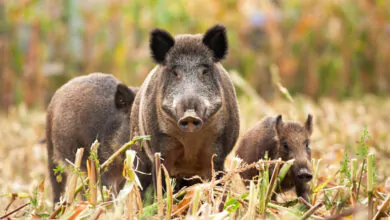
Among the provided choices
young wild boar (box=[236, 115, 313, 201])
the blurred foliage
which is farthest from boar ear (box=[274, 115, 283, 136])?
the blurred foliage

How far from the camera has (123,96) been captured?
6738 mm

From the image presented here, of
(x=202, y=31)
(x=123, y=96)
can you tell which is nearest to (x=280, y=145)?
(x=123, y=96)

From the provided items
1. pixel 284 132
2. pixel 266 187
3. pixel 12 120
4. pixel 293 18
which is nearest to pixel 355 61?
pixel 293 18

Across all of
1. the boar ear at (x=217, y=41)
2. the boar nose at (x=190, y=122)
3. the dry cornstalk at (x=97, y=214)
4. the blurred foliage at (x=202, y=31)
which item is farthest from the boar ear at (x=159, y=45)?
the blurred foliage at (x=202, y=31)

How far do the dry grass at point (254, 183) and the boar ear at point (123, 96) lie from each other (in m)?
Result: 0.85

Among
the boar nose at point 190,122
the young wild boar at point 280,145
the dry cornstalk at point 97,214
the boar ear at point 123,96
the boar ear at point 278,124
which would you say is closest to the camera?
the dry cornstalk at point 97,214

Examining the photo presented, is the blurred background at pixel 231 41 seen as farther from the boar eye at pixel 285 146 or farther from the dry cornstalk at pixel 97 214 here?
the dry cornstalk at pixel 97 214

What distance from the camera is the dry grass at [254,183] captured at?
4121 millimetres

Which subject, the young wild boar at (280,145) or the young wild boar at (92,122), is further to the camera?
the young wild boar at (92,122)

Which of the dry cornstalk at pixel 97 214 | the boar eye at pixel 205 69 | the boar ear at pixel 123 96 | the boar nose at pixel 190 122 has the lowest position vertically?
the dry cornstalk at pixel 97 214

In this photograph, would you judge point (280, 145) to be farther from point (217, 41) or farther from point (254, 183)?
point (217, 41)

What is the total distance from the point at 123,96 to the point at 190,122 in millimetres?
2186

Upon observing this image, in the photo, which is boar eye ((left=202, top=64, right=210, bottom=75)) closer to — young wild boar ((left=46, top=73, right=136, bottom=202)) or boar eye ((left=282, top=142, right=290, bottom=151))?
boar eye ((left=282, top=142, right=290, bottom=151))

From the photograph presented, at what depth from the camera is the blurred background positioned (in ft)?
48.2
